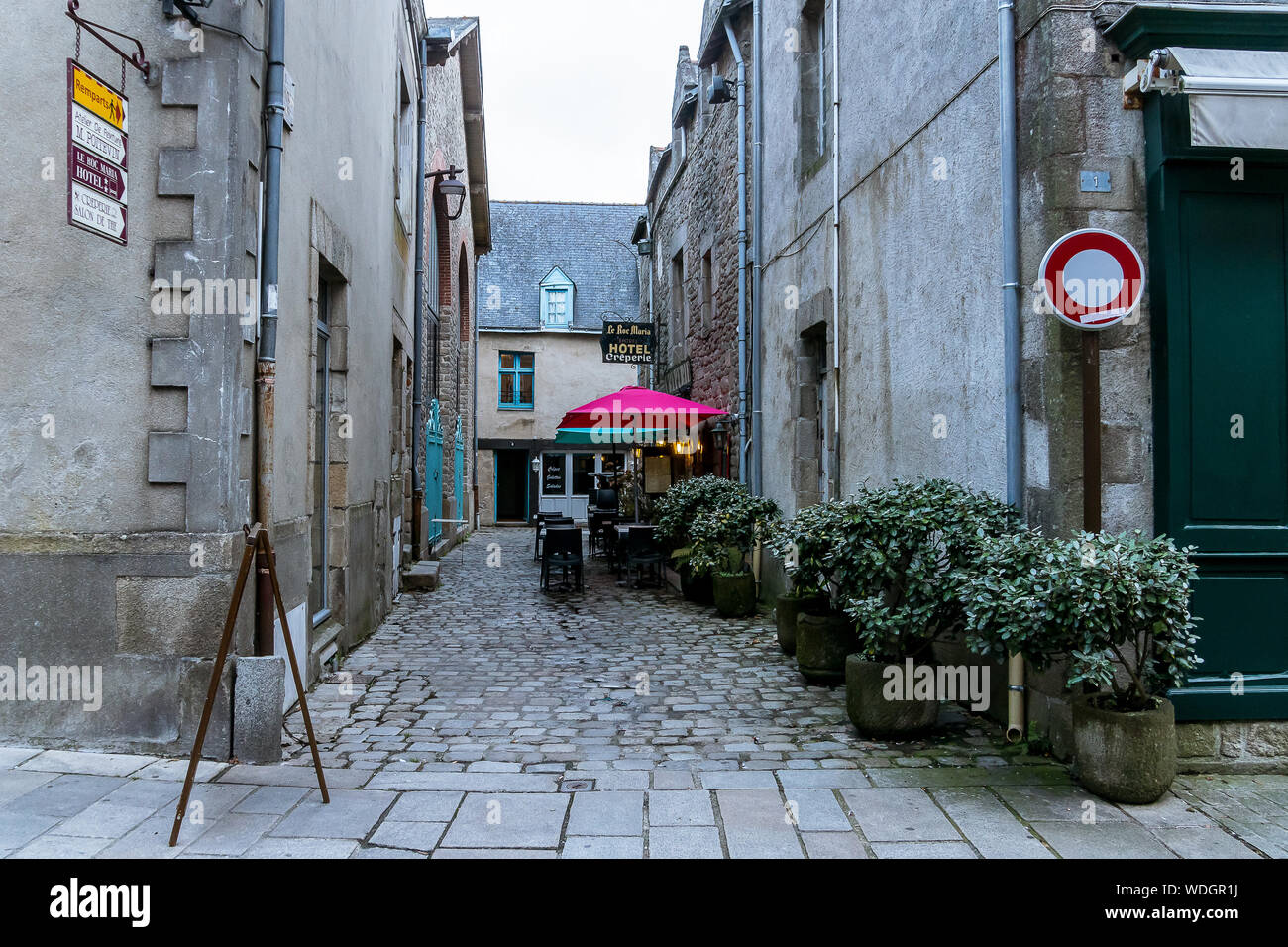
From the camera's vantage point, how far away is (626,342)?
16938mm

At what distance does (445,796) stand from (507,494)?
21464 millimetres

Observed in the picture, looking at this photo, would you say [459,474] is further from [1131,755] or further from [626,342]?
[1131,755]

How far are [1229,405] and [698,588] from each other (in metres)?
6.13

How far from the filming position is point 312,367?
5.85m

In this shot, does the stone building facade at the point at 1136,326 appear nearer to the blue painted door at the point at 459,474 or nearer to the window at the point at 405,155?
the window at the point at 405,155

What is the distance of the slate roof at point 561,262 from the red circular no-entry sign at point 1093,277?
21917 mm

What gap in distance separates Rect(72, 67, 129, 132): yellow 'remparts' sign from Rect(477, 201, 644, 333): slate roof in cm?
2138

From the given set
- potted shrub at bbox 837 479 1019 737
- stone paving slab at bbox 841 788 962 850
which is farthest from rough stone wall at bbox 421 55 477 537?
stone paving slab at bbox 841 788 962 850

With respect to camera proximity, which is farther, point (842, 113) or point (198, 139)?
point (842, 113)

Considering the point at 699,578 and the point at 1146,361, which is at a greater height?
the point at 1146,361

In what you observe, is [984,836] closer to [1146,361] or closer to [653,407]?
[1146,361]

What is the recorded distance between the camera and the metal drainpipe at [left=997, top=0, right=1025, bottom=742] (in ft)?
15.3

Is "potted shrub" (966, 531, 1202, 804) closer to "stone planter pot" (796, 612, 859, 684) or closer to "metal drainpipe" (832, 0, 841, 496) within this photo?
"stone planter pot" (796, 612, 859, 684)
